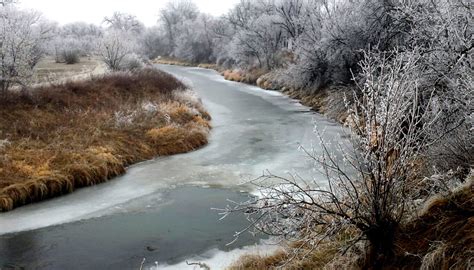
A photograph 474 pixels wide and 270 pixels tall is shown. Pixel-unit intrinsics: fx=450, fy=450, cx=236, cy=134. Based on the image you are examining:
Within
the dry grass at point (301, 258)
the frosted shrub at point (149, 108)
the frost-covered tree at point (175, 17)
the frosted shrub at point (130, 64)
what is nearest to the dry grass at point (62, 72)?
the frosted shrub at point (130, 64)

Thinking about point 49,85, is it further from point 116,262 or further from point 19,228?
point 116,262

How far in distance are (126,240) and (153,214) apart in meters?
1.55

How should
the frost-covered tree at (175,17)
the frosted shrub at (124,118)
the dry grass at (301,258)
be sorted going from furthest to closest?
the frost-covered tree at (175,17) < the frosted shrub at (124,118) < the dry grass at (301,258)

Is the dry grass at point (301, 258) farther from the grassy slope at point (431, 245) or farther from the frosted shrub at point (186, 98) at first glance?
the frosted shrub at point (186, 98)

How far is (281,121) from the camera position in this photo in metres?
22.5

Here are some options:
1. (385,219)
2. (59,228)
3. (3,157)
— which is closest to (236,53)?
(3,157)

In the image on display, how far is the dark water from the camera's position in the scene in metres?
8.48

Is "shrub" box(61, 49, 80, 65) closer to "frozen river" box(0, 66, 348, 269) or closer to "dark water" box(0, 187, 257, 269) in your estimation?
"frozen river" box(0, 66, 348, 269)

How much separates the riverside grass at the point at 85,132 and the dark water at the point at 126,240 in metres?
2.52

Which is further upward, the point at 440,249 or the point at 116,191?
the point at 440,249

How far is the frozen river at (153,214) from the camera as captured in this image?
344 inches

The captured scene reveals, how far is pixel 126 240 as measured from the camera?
936 centimetres

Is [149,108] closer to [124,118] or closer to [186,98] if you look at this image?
[124,118]

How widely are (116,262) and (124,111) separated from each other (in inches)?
460
